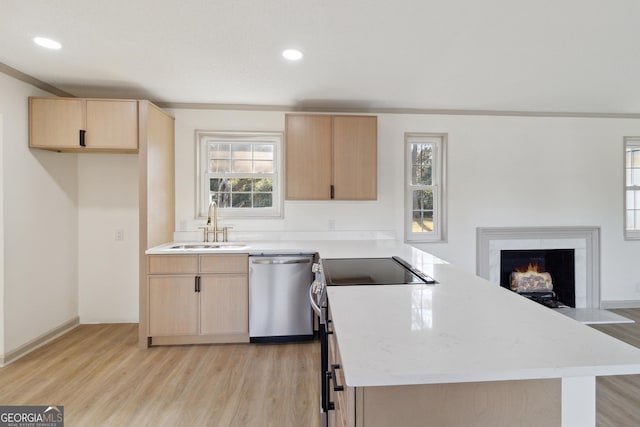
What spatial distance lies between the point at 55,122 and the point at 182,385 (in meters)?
2.47

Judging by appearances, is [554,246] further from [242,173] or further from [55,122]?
[55,122]

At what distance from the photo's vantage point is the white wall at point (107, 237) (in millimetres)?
3199

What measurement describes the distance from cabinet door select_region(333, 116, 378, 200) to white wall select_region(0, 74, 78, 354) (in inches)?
106

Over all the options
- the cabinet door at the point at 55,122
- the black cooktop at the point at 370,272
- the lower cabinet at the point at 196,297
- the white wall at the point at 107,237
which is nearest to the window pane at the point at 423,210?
the black cooktop at the point at 370,272

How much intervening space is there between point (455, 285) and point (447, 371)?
2.89 ft

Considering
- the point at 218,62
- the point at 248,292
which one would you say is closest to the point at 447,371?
the point at 248,292

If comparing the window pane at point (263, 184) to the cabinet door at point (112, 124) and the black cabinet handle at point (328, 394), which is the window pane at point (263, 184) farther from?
the black cabinet handle at point (328, 394)

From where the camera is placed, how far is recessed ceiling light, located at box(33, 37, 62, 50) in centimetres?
203

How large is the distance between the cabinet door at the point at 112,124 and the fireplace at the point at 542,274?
416 centimetres

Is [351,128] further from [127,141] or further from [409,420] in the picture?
[409,420]

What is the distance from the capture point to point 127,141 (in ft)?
9.02

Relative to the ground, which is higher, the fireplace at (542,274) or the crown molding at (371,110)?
the crown molding at (371,110)

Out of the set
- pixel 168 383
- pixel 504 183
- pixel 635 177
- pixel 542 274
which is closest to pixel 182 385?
pixel 168 383

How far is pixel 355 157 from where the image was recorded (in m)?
3.19
